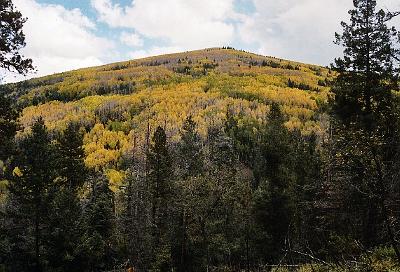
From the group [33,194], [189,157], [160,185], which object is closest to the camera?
[33,194]

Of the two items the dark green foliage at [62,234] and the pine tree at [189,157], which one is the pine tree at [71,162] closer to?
the dark green foliage at [62,234]

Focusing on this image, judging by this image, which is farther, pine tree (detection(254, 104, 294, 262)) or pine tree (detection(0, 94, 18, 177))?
pine tree (detection(254, 104, 294, 262))

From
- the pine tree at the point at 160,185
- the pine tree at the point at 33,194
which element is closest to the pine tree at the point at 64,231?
the pine tree at the point at 33,194

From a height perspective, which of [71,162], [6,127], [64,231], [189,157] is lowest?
[64,231]

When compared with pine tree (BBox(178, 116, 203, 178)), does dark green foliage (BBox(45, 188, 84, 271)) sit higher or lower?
lower

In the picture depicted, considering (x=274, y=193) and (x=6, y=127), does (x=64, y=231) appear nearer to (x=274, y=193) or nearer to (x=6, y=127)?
(x=274, y=193)

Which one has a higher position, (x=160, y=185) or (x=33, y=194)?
(x=160, y=185)

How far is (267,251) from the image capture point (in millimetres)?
38844

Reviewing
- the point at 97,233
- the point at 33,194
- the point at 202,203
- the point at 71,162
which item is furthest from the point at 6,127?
the point at 71,162

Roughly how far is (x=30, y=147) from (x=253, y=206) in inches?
758

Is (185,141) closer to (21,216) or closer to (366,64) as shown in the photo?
(21,216)

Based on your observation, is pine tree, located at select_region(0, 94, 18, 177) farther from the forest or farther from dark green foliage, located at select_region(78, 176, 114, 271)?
dark green foliage, located at select_region(78, 176, 114, 271)

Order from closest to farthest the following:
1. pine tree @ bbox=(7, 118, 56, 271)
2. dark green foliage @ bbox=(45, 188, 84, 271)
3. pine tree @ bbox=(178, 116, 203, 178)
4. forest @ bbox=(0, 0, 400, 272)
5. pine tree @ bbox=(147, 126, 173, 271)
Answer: forest @ bbox=(0, 0, 400, 272) < pine tree @ bbox=(7, 118, 56, 271) < dark green foliage @ bbox=(45, 188, 84, 271) < pine tree @ bbox=(147, 126, 173, 271) < pine tree @ bbox=(178, 116, 203, 178)

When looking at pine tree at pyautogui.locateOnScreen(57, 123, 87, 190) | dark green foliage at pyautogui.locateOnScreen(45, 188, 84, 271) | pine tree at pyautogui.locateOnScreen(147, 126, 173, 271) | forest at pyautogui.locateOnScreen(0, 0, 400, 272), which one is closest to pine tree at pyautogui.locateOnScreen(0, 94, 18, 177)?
forest at pyautogui.locateOnScreen(0, 0, 400, 272)
